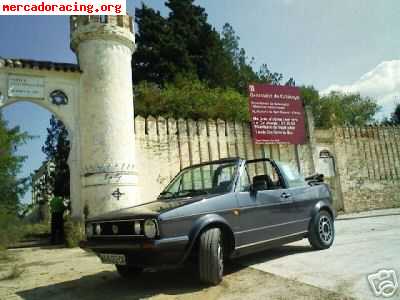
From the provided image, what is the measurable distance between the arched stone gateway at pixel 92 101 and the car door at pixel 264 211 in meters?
6.51

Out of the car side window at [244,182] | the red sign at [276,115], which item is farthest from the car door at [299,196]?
the red sign at [276,115]

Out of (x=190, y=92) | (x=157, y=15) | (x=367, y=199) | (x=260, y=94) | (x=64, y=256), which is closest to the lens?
(x=64, y=256)

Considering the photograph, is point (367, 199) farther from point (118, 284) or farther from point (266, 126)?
point (118, 284)

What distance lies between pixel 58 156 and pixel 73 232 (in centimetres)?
1281

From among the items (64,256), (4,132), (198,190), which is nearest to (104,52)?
(4,132)

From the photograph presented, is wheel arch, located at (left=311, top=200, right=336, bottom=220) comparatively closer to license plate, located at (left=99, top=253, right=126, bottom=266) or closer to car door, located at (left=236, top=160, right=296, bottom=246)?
car door, located at (left=236, top=160, right=296, bottom=246)

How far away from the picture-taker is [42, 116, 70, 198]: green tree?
2062cm

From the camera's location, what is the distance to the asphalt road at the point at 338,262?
153 inches

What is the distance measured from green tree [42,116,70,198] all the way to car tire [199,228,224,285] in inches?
666

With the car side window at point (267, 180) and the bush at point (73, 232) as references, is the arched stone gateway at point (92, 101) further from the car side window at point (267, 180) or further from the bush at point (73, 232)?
the car side window at point (267, 180)

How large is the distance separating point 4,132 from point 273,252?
7.64 meters

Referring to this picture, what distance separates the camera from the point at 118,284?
491 cm

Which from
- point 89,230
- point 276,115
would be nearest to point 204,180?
point 89,230

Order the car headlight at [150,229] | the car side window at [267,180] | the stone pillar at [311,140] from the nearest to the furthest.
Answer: the car headlight at [150,229]
the car side window at [267,180]
the stone pillar at [311,140]
